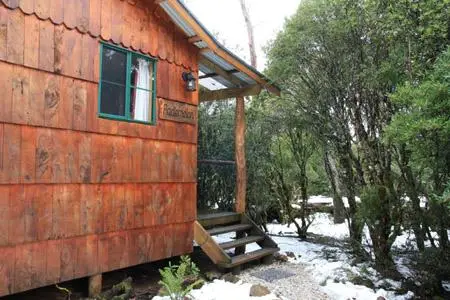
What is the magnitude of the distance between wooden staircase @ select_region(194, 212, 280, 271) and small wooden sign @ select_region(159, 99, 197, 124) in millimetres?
1525

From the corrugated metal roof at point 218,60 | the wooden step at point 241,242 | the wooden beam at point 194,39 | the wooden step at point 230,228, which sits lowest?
the wooden step at point 241,242

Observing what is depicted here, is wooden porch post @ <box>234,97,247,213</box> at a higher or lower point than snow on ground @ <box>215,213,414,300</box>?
higher

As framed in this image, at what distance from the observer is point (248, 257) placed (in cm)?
605

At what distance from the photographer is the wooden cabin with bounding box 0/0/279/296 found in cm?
364

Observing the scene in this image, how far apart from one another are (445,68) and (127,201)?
3.71m

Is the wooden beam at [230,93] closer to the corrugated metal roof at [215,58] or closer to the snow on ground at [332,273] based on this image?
the corrugated metal roof at [215,58]

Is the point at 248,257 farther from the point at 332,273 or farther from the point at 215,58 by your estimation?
the point at 215,58

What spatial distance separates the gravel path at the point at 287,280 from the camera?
507 centimetres

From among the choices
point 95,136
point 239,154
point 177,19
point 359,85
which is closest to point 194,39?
point 177,19

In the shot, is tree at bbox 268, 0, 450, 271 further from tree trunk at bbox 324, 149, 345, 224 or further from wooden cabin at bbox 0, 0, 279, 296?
wooden cabin at bbox 0, 0, 279, 296

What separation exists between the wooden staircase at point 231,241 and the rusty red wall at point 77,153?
390mm

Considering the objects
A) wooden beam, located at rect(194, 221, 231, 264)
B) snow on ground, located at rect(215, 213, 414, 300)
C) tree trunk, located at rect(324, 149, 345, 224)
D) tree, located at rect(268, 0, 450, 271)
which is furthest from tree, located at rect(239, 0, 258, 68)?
wooden beam, located at rect(194, 221, 231, 264)

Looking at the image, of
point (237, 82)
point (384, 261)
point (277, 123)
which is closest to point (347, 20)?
point (237, 82)

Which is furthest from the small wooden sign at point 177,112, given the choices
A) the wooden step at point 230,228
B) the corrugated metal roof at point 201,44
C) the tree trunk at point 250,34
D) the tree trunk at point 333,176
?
the tree trunk at point 250,34
